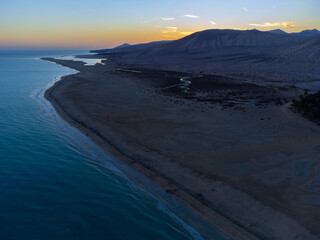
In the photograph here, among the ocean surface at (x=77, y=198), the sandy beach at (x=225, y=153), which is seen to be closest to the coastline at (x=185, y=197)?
the sandy beach at (x=225, y=153)

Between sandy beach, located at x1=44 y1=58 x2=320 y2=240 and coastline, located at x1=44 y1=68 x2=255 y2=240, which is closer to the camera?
coastline, located at x1=44 y1=68 x2=255 y2=240

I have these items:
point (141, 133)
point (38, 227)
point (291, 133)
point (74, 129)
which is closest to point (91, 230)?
point (38, 227)

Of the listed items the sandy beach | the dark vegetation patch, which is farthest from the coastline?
the dark vegetation patch

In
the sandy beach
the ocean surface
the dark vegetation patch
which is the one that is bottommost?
the ocean surface

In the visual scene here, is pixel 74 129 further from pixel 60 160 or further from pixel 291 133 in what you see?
pixel 291 133

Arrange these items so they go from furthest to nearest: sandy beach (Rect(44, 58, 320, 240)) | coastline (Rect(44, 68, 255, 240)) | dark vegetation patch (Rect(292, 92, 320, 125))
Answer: dark vegetation patch (Rect(292, 92, 320, 125))
sandy beach (Rect(44, 58, 320, 240))
coastline (Rect(44, 68, 255, 240))

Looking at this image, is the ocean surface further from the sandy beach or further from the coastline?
the sandy beach
